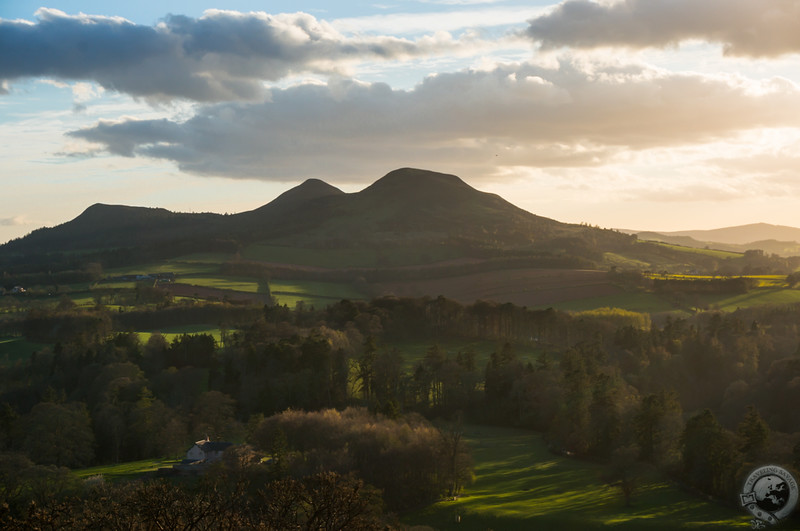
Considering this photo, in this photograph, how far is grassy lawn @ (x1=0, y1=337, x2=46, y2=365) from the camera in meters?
114

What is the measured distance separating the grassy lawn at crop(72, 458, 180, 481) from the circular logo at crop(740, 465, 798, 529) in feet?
163

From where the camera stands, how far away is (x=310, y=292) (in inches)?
6639

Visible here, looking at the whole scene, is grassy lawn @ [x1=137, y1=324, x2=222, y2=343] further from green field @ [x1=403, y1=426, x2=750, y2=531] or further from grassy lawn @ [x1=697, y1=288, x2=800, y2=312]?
grassy lawn @ [x1=697, y1=288, x2=800, y2=312]

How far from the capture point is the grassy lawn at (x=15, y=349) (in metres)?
114

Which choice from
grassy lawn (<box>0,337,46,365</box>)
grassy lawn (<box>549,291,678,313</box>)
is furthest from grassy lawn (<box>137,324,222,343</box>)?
grassy lawn (<box>549,291,678,313</box>)

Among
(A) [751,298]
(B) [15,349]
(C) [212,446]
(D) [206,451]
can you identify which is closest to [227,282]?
(B) [15,349]

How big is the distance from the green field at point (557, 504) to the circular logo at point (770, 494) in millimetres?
1311

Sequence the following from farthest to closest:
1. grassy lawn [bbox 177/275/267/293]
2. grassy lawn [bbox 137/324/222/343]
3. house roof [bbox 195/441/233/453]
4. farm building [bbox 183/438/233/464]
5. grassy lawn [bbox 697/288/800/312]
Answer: grassy lawn [bbox 177/275/267/293], grassy lawn [bbox 697/288/800/312], grassy lawn [bbox 137/324/222/343], house roof [bbox 195/441/233/453], farm building [bbox 183/438/233/464]

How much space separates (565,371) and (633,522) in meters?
40.7

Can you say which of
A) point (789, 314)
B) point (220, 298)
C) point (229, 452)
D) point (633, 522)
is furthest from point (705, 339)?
point (220, 298)

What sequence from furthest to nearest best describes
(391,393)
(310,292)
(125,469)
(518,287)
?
1. (310,292)
2. (518,287)
3. (391,393)
4. (125,469)

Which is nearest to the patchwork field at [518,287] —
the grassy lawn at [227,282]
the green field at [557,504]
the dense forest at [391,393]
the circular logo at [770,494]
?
the dense forest at [391,393]

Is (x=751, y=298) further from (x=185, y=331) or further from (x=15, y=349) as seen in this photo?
(x=15, y=349)

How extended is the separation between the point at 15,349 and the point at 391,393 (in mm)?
61645
